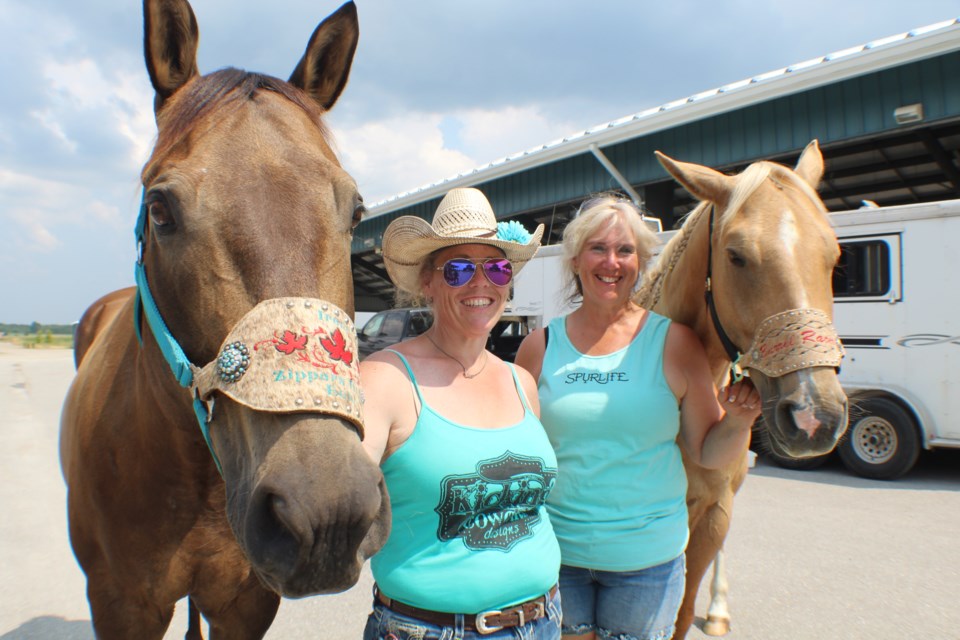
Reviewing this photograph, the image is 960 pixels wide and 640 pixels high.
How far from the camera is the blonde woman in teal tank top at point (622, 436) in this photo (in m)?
1.82

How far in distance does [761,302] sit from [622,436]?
635mm

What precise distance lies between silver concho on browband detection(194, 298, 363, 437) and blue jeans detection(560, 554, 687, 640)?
1.09 meters

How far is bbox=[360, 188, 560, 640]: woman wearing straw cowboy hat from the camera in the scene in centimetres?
145

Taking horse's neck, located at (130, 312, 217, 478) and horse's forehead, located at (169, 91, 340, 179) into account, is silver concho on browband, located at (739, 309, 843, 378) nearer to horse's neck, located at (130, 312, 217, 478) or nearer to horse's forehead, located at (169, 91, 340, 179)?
horse's forehead, located at (169, 91, 340, 179)

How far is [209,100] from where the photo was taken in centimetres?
152

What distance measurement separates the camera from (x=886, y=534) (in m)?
4.83

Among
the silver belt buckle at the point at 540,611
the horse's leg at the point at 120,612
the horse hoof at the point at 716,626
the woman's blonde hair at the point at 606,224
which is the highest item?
the woman's blonde hair at the point at 606,224

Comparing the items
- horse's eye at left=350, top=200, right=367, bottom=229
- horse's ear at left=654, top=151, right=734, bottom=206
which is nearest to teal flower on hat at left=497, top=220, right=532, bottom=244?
horse's eye at left=350, top=200, right=367, bottom=229

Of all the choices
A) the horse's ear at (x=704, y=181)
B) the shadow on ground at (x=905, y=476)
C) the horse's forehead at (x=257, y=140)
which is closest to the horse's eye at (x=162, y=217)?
the horse's forehead at (x=257, y=140)

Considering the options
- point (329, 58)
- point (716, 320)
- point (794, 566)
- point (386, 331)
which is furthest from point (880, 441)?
point (386, 331)

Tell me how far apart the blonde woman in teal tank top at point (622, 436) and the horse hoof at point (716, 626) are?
1786 millimetres

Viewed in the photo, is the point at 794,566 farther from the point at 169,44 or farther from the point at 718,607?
the point at 169,44

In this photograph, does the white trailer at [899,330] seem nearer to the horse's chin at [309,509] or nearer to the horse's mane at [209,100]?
the horse's mane at [209,100]

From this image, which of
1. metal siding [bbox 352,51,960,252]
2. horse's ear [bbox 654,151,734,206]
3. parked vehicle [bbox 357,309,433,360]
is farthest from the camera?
parked vehicle [bbox 357,309,433,360]
